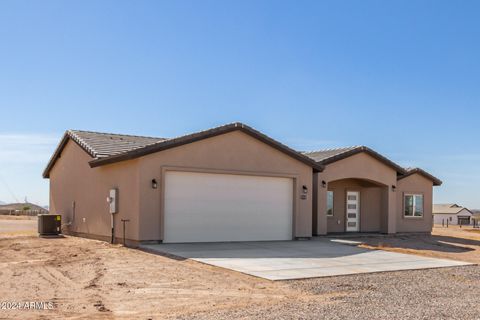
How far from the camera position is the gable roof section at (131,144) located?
54.3 feet

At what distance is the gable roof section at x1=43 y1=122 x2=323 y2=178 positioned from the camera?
1657 centimetres

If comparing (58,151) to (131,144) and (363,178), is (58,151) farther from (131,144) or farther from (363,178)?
(363,178)

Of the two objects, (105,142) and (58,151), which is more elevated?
(105,142)

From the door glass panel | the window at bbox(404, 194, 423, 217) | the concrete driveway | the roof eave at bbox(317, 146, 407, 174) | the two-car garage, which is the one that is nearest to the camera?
the concrete driveway

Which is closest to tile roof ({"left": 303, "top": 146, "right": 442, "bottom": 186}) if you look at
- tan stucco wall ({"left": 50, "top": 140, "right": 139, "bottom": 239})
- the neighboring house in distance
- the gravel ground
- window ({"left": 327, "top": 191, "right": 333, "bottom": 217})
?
window ({"left": 327, "top": 191, "right": 333, "bottom": 217})

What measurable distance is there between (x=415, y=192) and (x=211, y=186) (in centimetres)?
1265

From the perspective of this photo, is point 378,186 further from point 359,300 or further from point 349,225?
point 359,300

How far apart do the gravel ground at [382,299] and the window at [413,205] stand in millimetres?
13890

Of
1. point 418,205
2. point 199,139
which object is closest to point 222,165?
point 199,139

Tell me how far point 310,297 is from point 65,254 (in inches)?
319

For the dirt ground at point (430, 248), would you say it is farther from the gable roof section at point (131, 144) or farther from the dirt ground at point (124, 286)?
the dirt ground at point (124, 286)

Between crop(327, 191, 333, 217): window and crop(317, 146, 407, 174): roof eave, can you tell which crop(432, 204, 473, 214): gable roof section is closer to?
crop(317, 146, 407, 174): roof eave

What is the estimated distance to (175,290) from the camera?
9.49m

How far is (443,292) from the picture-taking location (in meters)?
10.0
